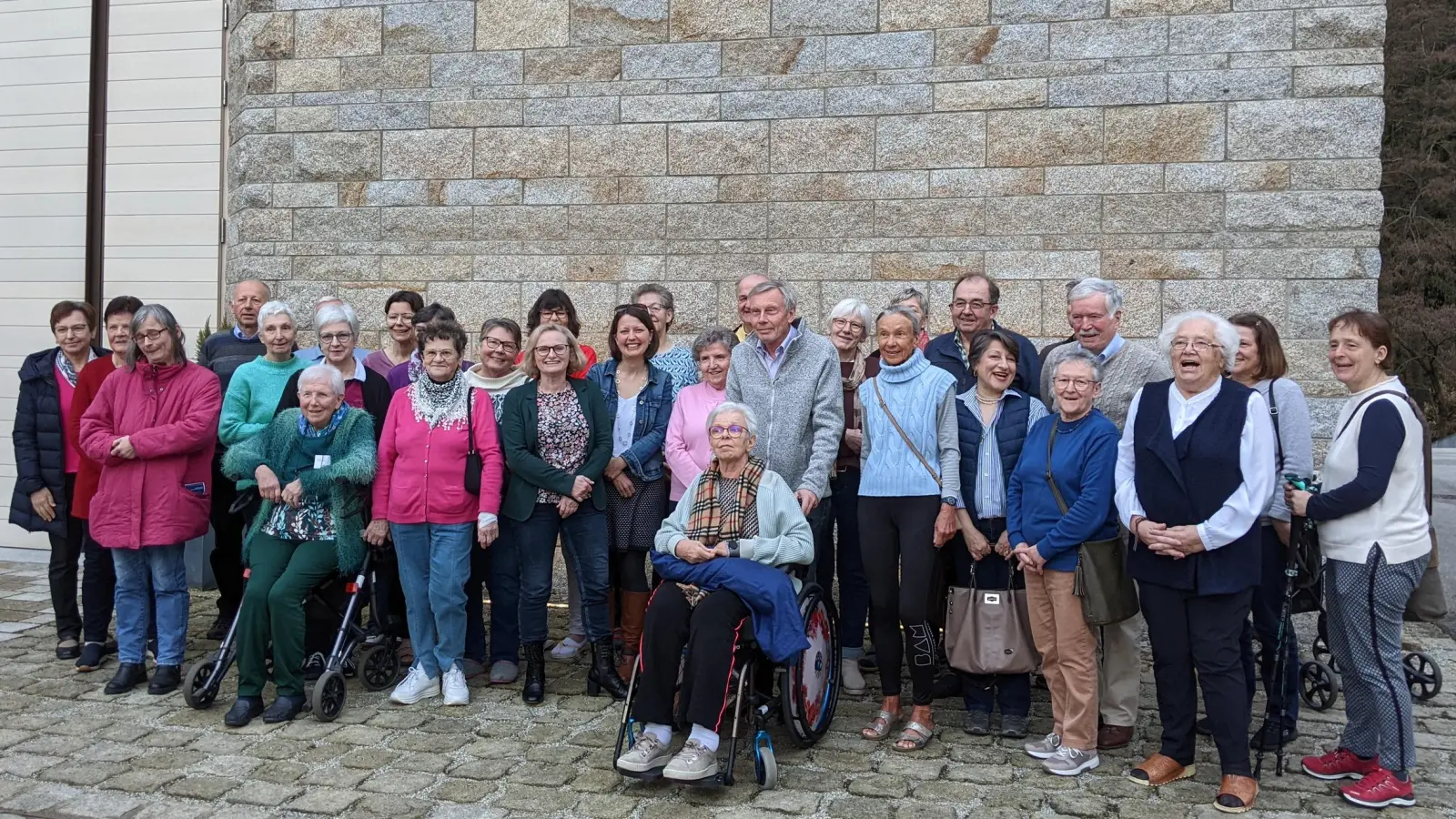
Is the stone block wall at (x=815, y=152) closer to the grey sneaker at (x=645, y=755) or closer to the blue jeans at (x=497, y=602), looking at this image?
the blue jeans at (x=497, y=602)

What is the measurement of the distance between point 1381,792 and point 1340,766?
258 mm

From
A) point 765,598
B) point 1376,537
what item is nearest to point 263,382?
point 765,598

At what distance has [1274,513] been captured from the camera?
4559 millimetres

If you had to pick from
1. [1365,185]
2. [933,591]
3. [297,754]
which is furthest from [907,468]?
[1365,185]

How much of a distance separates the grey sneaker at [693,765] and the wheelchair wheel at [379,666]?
191 cm

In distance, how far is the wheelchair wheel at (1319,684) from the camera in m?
5.20

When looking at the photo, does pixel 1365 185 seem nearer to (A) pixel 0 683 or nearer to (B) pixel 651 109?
(B) pixel 651 109

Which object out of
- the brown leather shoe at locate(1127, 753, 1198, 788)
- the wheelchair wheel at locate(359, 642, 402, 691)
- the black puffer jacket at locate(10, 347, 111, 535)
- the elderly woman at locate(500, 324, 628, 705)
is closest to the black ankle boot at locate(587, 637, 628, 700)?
the elderly woman at locate(500, 324, 628, 705)

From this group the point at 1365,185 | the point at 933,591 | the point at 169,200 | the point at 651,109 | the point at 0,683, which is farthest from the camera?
the point at 169,200

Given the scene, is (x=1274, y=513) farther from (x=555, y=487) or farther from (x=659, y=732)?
(x=555, y=487)

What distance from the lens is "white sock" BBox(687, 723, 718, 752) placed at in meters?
4.09

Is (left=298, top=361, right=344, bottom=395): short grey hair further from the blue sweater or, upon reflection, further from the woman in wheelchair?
the blue sweater

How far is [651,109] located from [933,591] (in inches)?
162

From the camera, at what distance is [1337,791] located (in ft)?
13.8
